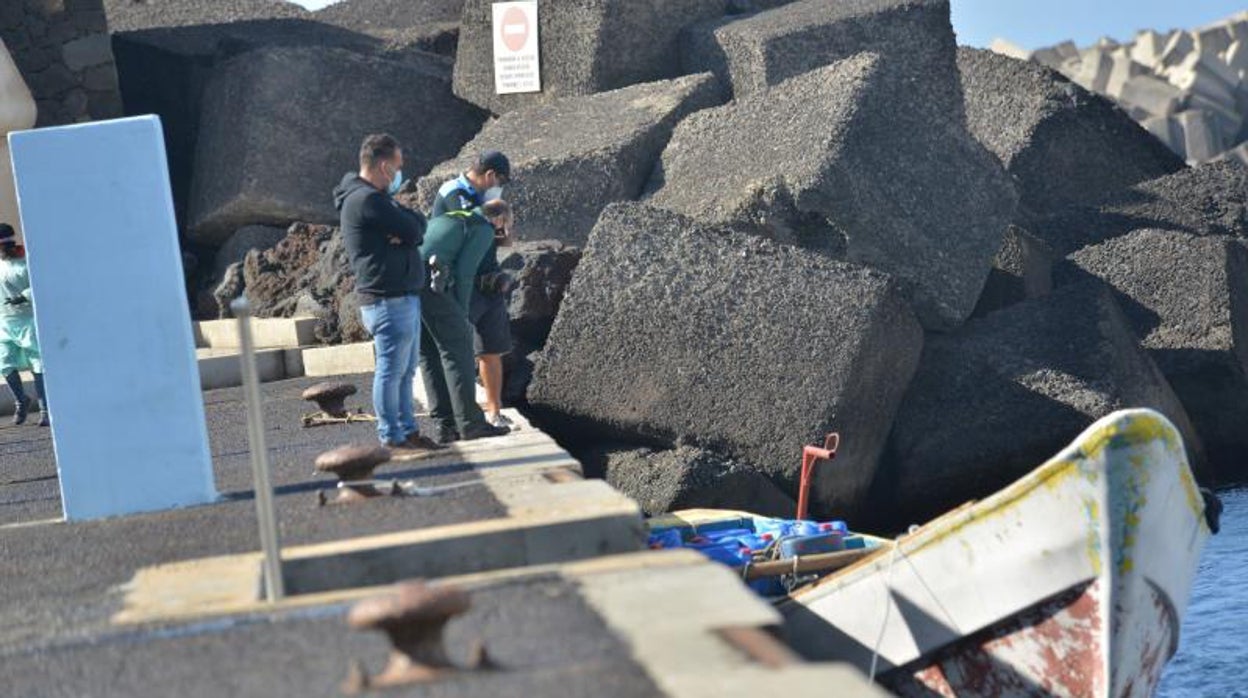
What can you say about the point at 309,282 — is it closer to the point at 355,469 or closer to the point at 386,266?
the point at 386,266

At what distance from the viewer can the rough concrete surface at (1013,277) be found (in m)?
14.6

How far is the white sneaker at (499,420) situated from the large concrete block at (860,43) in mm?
6652

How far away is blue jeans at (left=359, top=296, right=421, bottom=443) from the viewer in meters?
8.86

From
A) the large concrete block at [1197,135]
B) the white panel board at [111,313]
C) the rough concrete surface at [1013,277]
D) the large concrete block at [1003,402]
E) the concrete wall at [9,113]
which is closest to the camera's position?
the white panel board at [111,313]

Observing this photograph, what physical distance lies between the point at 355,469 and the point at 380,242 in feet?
4.99

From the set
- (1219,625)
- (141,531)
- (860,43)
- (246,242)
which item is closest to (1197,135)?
(860,43)

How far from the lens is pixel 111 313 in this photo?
7.79 m

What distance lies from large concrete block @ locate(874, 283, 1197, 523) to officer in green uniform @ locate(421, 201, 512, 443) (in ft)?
11.7

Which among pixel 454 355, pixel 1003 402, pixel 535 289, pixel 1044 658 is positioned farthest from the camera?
pixel 535 289

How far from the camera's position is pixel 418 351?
931 cm

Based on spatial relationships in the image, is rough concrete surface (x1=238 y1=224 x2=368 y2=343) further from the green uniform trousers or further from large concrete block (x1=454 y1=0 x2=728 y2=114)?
the green uniform trousers

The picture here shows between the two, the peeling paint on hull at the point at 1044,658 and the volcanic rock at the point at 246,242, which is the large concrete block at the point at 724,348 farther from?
the volcanic rock at the point at 246,242

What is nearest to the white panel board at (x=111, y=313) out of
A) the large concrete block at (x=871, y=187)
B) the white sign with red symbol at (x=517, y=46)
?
the large concrete block at (x=871, y=187)

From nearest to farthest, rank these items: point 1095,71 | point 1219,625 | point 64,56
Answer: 1. point 1219,625
2. point 64,56
3. point 1095,71
